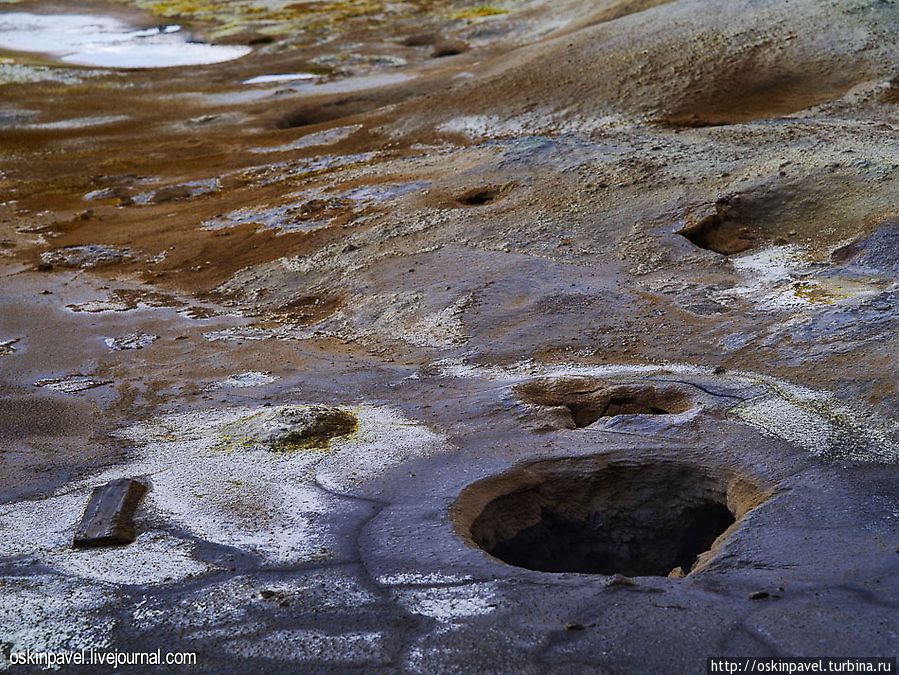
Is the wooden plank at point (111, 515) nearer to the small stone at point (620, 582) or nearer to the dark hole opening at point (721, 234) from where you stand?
the small stone at point (620, 582)

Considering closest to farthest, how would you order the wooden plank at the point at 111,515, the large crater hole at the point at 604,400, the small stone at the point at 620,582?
1. the small stone at the point at 620,582
2. the wooden plank at the point at 111,515
3. the large crater hole at the point at 604,400

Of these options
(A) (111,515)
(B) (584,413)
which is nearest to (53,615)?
(A) (111,515)

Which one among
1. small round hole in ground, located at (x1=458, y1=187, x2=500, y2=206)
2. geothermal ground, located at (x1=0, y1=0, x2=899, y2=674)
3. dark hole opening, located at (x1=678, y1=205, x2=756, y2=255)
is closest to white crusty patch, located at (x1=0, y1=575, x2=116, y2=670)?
geothermal ground, located at (x1=0, y1=0, x2=899, y2=674)

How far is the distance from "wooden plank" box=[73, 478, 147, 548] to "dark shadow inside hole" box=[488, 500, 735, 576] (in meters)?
1.92

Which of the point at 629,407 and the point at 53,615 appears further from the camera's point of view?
the point at 629,407

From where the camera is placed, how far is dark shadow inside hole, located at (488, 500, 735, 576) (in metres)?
4.90

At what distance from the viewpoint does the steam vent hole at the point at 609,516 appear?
192 inches

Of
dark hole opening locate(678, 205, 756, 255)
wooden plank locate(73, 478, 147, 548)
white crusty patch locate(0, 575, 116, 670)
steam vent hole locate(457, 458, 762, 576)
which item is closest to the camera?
white crusty patch locate(0, 575, 116, 670)

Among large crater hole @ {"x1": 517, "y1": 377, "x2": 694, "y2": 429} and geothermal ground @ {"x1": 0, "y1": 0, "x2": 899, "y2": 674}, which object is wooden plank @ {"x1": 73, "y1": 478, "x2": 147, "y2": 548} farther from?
large crater hole @ {"x1": 517, "y1": 377, "x2": 694, "y2": 429}

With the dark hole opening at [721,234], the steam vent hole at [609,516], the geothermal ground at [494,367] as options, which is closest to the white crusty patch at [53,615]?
the geothermal ground at [494,367]

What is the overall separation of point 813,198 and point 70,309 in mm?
6484

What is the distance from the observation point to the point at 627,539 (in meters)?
4.96

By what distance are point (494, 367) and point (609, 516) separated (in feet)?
5.98

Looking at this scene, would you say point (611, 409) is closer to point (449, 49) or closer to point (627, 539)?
point (627, 539)
